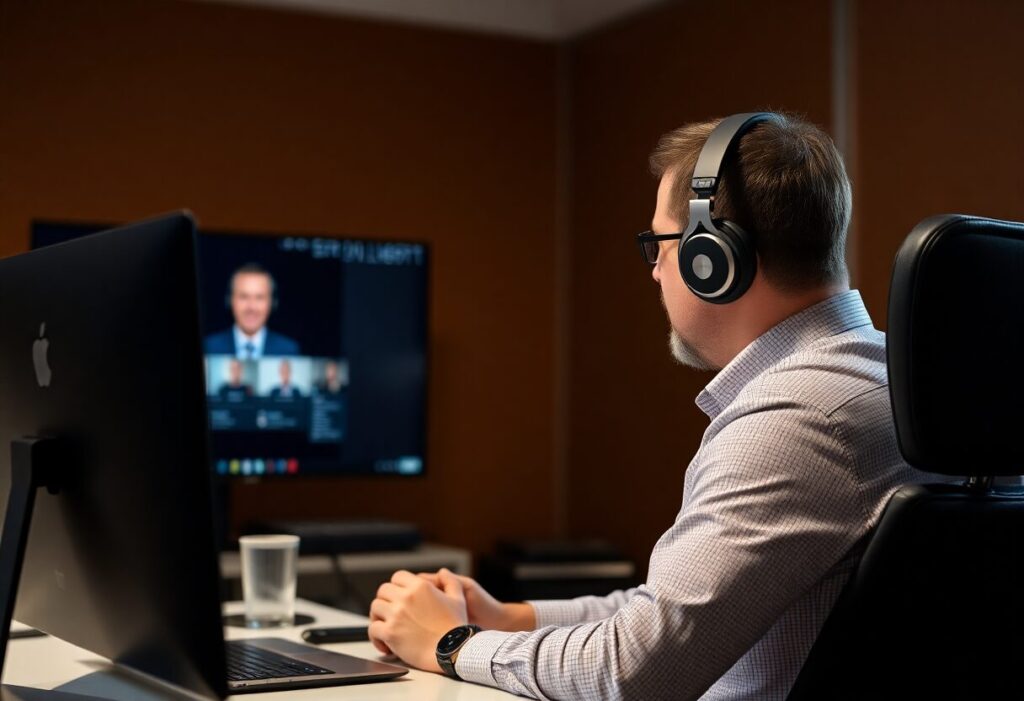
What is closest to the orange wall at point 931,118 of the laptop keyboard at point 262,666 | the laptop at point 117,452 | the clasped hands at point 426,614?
the clasped hands at point 426,614

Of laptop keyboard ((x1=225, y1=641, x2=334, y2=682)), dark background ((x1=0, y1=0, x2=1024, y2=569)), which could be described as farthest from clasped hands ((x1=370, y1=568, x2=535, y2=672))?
dark background ((x1=0, y1=0, x2=1024, y2=569))

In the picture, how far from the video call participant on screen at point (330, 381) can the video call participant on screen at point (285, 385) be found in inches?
2.8

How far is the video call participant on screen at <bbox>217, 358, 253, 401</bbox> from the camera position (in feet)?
11.0

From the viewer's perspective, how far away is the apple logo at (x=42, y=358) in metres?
1.16

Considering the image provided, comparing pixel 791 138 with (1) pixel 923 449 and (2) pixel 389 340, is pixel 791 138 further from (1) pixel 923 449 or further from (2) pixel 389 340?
(2) pixel 389 340

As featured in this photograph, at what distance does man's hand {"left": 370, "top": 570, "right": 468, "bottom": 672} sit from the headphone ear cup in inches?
18.7

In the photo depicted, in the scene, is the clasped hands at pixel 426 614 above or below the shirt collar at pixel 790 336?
below

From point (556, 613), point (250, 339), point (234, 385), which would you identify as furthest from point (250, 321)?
point (556, 613)

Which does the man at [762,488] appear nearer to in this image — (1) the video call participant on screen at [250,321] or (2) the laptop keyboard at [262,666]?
(2) the laptop keyboard at [262,666]

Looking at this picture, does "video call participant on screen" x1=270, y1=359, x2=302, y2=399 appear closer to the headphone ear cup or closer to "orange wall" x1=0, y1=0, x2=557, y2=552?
"orange wall" x1=0, y1=0, x2=557, y2=552

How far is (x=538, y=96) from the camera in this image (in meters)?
4.26

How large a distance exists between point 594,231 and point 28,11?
6.01ft

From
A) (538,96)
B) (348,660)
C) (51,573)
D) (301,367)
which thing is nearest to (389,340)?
(301,367)

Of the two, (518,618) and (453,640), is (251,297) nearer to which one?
(518,618)
